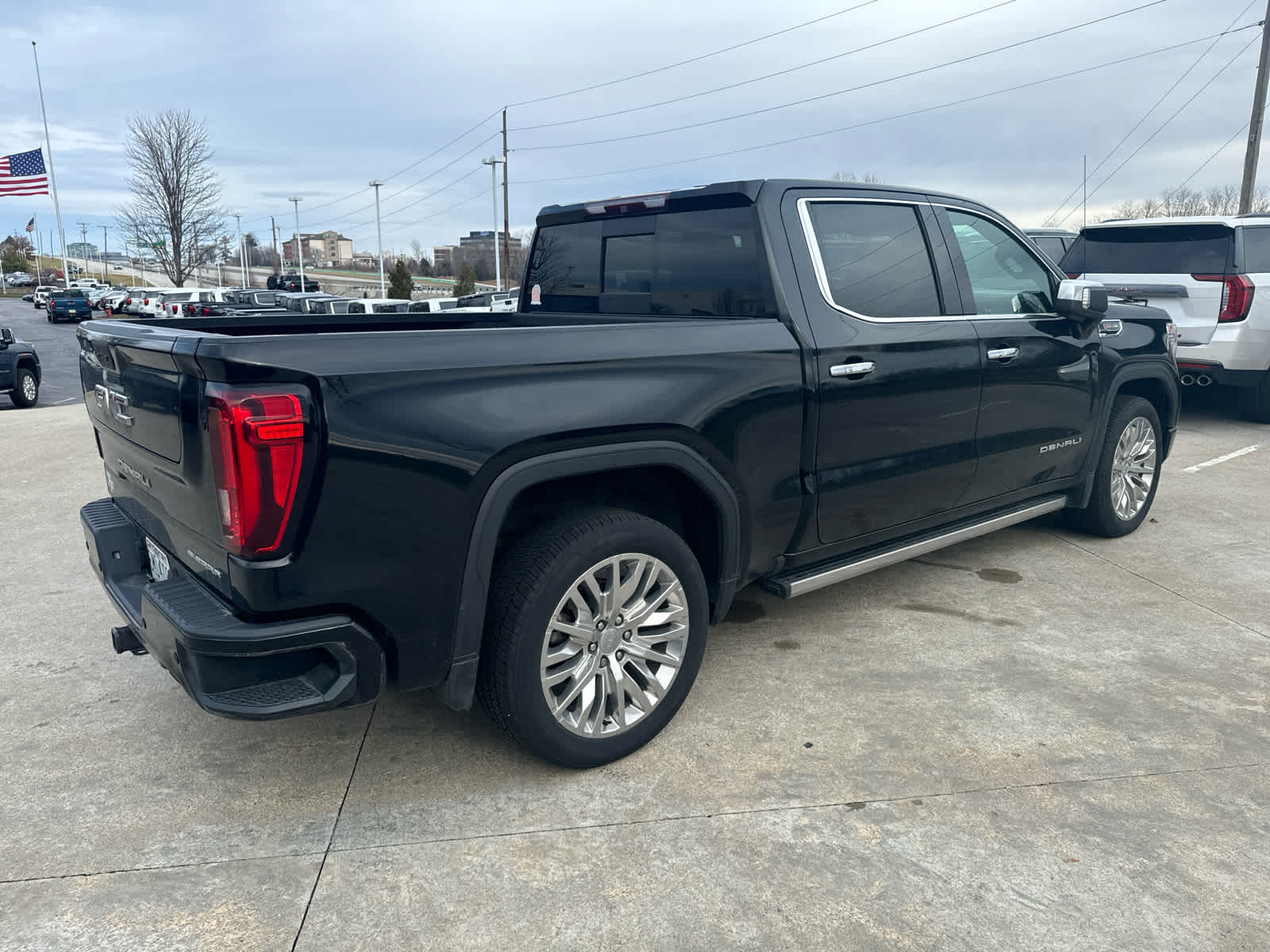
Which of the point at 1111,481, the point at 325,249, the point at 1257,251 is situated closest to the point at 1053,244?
the point at 1257,251

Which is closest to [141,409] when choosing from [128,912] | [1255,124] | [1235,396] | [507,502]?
[507,502]

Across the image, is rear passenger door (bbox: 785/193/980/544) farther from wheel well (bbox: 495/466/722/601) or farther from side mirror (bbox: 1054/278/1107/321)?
side mirror (bbox: 1054/278/1107/321)

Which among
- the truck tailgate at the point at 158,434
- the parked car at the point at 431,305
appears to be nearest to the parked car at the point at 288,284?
the parked car at the point at 431,305

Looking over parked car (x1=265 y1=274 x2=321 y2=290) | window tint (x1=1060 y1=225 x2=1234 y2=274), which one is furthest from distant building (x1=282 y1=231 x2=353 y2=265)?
window tint (x1=1060 y1=225 x2=1234 y2=274)

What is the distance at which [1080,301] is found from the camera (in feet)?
15.1

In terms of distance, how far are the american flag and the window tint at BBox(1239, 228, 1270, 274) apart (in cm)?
4423

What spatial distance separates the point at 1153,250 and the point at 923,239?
20.6ft

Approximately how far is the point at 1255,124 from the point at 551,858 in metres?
23.7

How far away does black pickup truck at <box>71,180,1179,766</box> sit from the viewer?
96.1 inches

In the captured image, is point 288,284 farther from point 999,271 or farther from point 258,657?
point 258,657

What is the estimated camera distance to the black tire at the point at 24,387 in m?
13.4

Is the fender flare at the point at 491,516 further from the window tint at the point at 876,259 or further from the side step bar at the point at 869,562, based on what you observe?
the window tint at the point at 876,259

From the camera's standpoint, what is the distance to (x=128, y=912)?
2447 mm

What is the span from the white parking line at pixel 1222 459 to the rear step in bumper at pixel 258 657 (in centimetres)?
731
